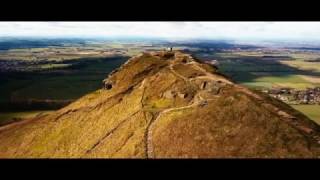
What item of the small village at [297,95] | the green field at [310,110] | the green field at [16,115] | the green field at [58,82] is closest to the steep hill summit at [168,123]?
the green field at [16,115]

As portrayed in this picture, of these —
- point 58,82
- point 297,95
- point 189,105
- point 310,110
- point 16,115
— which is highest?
point 189,105

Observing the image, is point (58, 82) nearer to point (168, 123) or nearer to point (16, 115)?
point (16, 115)

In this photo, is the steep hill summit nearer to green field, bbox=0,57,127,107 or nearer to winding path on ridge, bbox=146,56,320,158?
winding path on ridge, bbox=146,56,320,158

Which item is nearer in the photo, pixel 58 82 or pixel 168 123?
pixel 168 123

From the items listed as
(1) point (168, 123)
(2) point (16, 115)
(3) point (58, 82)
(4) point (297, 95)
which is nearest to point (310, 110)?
(4) point (297, 95)

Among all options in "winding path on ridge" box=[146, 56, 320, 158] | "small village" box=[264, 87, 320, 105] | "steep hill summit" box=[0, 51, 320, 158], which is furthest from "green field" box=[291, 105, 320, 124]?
"winding path on ridge" box=[146, 56, 320, 158]
